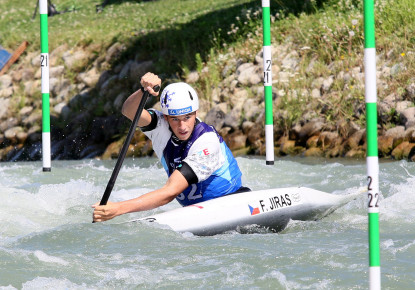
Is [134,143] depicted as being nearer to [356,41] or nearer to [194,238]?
[356,41]

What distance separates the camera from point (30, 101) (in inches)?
598

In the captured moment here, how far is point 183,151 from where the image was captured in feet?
17.8

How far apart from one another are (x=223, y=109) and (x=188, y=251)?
7.26 metres

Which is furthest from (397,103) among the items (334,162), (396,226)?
(396,226)

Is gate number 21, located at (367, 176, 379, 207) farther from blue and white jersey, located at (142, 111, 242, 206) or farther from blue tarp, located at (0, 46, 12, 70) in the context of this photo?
blue tarp, located at (0, 46, 12, 70)

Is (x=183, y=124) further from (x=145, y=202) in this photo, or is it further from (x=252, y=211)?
(x=252, y=211)

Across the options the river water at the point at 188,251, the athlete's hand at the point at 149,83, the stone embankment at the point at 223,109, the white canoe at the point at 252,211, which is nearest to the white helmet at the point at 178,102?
the athlete's hand at the point at 149,83

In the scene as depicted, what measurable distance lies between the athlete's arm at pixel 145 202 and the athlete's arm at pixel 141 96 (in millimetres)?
581

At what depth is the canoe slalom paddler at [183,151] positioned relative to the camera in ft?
16.6

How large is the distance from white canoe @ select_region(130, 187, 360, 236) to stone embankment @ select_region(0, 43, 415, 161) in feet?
11.0

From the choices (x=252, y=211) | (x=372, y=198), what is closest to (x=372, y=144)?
(x=372, y=198)

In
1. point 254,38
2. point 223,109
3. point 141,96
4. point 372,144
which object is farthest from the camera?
point 254,38

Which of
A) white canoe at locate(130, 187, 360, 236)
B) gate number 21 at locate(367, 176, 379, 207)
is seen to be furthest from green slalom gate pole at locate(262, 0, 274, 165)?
gate number 21 at locate(367, 176, 379, 207)

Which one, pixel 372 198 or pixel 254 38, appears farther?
pixel 254 38
